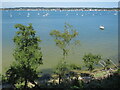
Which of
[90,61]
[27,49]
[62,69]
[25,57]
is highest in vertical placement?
[27,49]

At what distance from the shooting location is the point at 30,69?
10.9 m

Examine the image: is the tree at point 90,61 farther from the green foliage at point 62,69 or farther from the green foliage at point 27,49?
the green foliage at point 27,49

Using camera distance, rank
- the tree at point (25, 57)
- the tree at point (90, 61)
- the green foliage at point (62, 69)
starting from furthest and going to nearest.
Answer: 1. the tree at point (90, 61)
2. the green foliage at point (62, 69)
3. the tree at point (25, 57)

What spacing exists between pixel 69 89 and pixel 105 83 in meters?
0.89

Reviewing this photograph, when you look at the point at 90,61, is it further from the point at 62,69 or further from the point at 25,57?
the point at 25,57

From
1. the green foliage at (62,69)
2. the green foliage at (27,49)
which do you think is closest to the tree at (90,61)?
the green foliage at (62,69)

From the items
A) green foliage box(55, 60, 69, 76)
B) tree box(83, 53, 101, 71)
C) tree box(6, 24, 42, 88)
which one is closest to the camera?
tree box(6, 24, 42, 88)

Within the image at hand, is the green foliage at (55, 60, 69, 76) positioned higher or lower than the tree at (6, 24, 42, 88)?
lower

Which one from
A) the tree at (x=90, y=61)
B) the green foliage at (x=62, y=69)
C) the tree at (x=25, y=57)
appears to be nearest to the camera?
the tree at (x=25, y=57)

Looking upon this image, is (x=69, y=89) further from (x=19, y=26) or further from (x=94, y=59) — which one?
(x=94, y=59)

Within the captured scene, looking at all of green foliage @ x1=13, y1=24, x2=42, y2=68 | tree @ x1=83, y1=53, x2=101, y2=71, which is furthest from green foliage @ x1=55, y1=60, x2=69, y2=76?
tree @ x1=83, y1=53, x2=101, y2=71

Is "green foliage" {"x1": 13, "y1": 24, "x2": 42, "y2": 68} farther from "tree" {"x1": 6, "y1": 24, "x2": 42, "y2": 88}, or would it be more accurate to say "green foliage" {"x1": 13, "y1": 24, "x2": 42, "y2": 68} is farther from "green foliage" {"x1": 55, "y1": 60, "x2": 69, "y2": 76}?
"green foliage" {"x1": 55, "y1": 60, "x2": 69, "y2": 76}

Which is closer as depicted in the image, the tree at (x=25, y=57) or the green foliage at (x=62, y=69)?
the tree at (x=25, y=57)

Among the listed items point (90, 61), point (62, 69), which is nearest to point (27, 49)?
point (62, 69)
